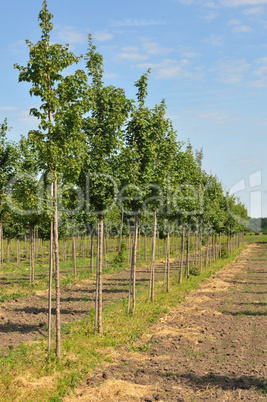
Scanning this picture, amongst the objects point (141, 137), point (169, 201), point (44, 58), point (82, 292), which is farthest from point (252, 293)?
point (44, 58)

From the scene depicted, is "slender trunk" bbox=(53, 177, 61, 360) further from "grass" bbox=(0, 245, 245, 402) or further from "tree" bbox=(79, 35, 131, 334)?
"tree" bbox=(79, 35, 131, 334)

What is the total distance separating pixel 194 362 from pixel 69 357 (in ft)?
10.7

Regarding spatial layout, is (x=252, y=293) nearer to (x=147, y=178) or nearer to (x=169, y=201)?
(x=169, y=201)

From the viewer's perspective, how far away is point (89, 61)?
11984mm

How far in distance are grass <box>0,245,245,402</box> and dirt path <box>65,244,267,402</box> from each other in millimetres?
358

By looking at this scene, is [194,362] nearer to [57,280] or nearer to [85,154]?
[57,280]

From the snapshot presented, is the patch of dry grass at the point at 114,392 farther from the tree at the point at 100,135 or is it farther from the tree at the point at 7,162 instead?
the tree at the point at 7,162

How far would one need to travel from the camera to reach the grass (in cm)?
753

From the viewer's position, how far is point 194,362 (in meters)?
9.45

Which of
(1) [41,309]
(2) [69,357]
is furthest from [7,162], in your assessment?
(2) [69,357]

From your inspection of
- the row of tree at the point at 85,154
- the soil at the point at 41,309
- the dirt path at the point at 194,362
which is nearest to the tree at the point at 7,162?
the row of tree at the point at 85,154

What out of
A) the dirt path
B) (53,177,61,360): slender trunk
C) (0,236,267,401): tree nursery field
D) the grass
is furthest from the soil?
the dirt path

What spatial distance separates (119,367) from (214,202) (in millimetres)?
24187

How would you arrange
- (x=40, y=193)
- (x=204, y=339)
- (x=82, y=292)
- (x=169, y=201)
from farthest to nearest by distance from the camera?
(x=82, y=292), (x=169, y=201), (x=204, y=339), (x=40, y=193)
